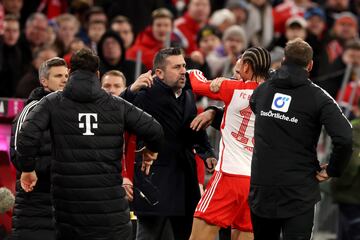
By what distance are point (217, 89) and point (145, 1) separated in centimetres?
777

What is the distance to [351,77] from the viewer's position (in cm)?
1638

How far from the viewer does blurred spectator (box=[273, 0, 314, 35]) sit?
18.1 metres

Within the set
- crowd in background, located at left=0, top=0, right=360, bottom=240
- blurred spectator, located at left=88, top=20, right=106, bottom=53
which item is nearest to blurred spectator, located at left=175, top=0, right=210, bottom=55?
crowd in background, located at left=0, top=0, right=360, bottom=240

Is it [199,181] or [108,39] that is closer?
[199,181]

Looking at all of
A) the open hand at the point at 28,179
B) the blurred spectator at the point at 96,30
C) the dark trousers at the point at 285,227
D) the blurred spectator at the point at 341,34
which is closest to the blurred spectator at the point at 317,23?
the blurred spectator at the point at 341,34

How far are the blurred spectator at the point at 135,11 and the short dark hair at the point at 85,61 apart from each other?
808 centimetres

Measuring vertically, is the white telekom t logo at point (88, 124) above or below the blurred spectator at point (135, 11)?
above

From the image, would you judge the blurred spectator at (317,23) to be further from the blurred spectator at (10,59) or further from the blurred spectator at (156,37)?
the blurred spectator at (10,59)

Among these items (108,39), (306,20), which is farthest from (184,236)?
(306,20)

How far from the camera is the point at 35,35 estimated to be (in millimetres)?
15039

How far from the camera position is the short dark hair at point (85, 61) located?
27.6 feet

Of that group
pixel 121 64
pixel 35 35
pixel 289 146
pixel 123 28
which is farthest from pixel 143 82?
pixel 123 28

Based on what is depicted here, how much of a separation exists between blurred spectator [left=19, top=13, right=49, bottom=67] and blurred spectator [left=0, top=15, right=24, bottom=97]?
189 millimetres

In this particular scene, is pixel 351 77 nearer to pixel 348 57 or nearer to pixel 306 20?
pixel 348 57
